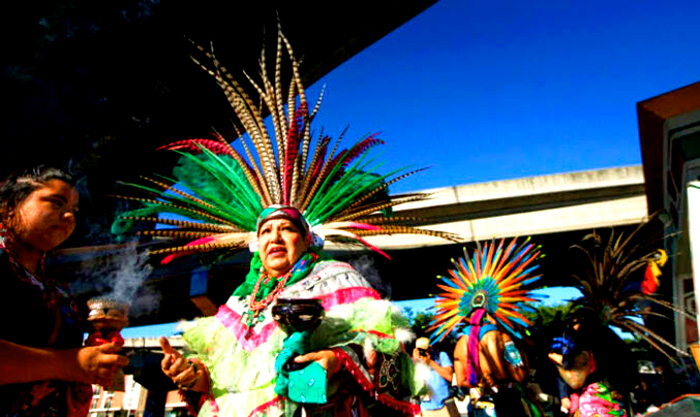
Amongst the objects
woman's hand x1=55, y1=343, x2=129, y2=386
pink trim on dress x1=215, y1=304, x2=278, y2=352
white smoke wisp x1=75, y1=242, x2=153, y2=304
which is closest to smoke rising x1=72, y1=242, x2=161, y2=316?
white smoke wisp x1=75, y1=242, x2=153, y2=304

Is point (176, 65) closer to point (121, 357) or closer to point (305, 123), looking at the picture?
point (305, 123)

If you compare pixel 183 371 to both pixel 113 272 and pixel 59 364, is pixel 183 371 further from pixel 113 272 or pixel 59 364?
pixel 113 272

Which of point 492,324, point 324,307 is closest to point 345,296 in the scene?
point 324,307

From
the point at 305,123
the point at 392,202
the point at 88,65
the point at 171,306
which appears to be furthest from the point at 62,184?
the point at 171,306

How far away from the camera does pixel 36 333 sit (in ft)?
5.57

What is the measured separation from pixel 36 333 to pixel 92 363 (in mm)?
221

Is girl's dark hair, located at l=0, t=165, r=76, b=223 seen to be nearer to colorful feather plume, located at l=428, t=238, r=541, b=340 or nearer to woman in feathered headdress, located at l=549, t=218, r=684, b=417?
colorful feather plume, located at l=428, t=238, r=541, b=340

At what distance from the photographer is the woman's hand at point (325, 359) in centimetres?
209

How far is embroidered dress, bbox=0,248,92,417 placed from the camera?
162cm

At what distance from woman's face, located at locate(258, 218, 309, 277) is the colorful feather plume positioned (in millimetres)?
3150

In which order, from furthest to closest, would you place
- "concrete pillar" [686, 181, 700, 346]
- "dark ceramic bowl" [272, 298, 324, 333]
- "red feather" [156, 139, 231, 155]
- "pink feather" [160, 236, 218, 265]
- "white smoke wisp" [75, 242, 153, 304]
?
"white smoke wisp" [75, 242, 153, 304] < "concrete pillar" [686, 181, 700, 346] < "red feather" [156, 139, 231, 155] < "pink feather" [160, 236, 218, 265] < "dark ceramic bowl" [272, 298, 324, 333]

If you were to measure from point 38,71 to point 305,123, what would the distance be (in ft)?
8.95

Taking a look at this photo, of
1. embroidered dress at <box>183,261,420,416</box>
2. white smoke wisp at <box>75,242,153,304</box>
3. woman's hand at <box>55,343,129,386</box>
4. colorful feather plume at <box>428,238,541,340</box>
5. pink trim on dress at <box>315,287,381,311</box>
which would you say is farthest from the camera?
colorful feather plume at <box>428,238,541,340</box>

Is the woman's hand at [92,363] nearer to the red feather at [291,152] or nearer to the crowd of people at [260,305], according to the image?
the crowd of people at [260,305]
